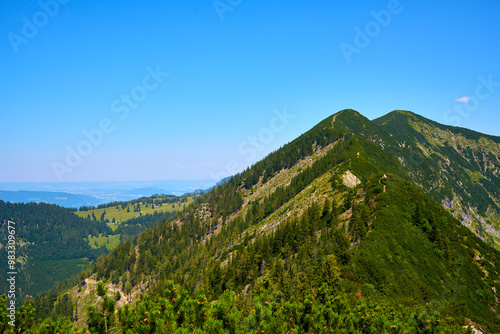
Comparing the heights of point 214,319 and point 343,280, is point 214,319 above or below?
above

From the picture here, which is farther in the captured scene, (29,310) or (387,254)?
(387,254)

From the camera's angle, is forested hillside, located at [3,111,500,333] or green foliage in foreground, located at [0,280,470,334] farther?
forested hillside, located at [3,111,500,333]

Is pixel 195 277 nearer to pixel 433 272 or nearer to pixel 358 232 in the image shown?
pixel 358 232

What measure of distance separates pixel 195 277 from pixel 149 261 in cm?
8050

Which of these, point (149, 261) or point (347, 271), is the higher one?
point (347, 271)

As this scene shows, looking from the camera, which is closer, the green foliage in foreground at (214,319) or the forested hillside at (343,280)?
the green foliage in foreground at (214,319)

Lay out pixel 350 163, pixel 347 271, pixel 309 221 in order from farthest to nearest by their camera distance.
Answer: pixel 350 163 → pixel 309 221 → pixel 347 271

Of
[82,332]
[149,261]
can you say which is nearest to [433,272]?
[82,332]

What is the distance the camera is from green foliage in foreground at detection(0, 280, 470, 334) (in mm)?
16853

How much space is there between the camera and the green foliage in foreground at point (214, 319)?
664 inches

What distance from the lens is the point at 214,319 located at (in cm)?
1752

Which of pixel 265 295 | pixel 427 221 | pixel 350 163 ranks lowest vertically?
pixel 265 295

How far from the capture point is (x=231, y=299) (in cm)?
2006

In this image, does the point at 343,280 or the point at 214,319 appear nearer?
the point at 214,319
